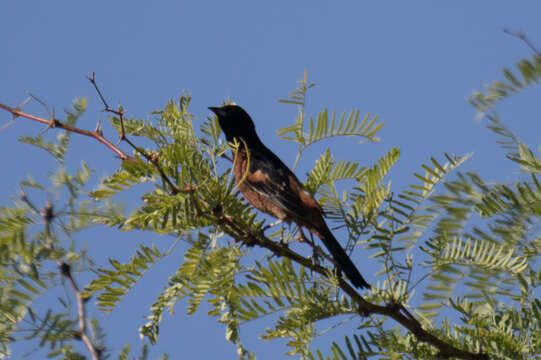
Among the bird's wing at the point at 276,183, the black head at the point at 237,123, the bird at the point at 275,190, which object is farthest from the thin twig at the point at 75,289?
the black head at the point at 237,123

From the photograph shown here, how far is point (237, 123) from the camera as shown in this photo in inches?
217

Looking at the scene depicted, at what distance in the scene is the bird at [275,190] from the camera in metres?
3.52

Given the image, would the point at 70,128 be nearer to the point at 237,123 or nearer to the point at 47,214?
the point at 47,214

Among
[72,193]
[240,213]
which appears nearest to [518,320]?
[240,213]

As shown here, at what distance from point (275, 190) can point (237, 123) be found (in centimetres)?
128

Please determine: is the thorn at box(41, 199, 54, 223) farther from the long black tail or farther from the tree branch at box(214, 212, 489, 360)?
the long black tail

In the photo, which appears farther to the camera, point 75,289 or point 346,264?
point 346,264

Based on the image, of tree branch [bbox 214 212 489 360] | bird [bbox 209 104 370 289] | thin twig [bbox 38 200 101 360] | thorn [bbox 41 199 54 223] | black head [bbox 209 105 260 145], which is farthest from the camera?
black head [bbox 209 105 260 145]

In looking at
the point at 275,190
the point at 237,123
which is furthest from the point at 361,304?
the point at 237,123

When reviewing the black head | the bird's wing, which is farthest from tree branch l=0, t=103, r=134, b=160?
the black head

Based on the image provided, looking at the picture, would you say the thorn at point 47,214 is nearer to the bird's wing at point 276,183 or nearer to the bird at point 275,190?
the bird at point 275,190

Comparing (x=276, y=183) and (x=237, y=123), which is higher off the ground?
(x=237, y=123)

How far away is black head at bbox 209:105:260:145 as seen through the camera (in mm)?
5339

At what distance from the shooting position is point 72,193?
216 centimetres
